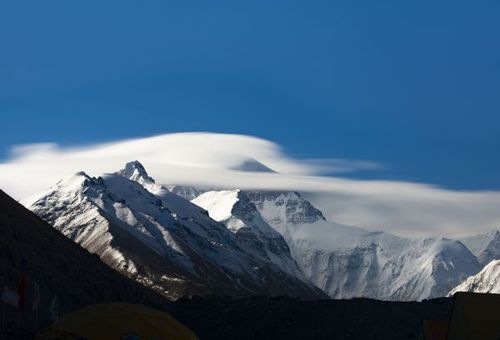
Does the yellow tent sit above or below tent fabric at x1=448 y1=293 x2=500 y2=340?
below

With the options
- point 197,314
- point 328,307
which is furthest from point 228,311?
point 328,307

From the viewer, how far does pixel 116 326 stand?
321 ft

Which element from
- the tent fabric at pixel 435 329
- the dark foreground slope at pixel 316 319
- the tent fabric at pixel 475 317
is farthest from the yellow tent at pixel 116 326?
the dark foreground slope at pixel 316 319

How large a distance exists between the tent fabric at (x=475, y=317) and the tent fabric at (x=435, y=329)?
801 cm

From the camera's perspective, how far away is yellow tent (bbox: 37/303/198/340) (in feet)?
318

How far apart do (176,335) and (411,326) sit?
198 feet

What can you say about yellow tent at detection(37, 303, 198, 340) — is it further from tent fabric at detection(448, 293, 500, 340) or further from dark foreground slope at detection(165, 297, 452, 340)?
dark foreground slope at detection(165, 297, 452, 340)

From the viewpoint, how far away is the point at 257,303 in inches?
7215

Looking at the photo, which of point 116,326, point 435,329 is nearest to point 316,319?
point 435,329

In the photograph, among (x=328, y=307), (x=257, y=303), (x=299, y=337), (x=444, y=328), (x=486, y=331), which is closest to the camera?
(x=486, y=331)

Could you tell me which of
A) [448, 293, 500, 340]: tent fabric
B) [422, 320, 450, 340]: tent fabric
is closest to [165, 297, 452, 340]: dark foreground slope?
[422, 320, 450, 340]: tent fabric

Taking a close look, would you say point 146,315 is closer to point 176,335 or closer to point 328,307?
point 176,335

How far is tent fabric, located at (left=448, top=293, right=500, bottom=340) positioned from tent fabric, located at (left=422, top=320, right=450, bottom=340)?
26.3ft

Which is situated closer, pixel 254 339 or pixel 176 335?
pixel 176 335
